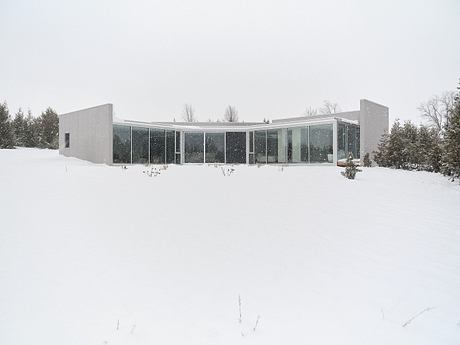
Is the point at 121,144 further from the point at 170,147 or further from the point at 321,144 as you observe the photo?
the point at 321,144

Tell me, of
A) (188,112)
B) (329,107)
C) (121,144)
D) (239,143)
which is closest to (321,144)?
(239,143)

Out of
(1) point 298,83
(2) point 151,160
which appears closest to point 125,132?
(2) point 151,160

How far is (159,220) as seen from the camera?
7156 mm

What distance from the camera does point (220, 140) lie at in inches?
928

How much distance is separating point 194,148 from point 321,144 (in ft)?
28.6

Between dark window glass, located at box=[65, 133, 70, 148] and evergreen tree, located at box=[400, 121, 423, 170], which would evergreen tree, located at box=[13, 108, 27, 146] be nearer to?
dark window glass, located at box=[65, 133, 70, 148]

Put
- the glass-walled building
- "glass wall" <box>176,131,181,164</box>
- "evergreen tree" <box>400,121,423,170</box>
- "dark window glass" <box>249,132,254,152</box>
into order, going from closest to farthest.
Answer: "evergreen tree" <box>400,121,423,170</box>
the glass-walled building
"glass wall" <box>176,131,181,164</box>
"dark window glass" <box>249,132,254,152</box>

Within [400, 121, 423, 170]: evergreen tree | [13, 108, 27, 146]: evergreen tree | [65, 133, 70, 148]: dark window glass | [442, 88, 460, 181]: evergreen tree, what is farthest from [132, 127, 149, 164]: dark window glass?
[13, 108, 27, 146]: evergreen tree

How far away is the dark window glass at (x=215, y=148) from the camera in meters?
23.4

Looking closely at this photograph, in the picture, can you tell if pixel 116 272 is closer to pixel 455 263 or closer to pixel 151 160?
pixel 455 263

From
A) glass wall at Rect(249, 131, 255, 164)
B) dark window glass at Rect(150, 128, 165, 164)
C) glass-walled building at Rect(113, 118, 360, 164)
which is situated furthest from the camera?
glass wall at Rect(249, 131, 255, 164)

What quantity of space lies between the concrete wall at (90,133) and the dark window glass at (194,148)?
20.6 ft

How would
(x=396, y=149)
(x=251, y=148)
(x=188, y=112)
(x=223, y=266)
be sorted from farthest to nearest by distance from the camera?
(x=188, y=112) → (x=251, y=148) → (x=396, y=149) → (x=223, y=266)

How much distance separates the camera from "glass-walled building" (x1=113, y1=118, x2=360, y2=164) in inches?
709
